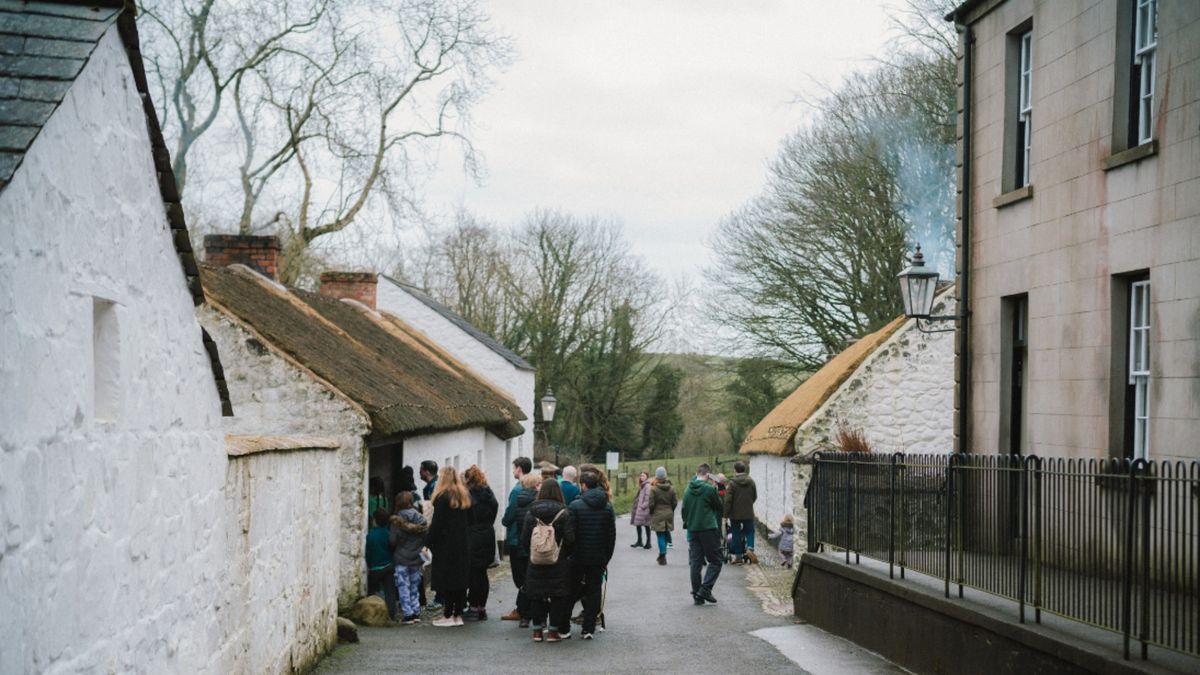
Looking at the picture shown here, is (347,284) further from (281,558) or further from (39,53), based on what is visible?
(39,53)

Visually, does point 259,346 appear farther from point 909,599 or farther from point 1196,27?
point 1196,27

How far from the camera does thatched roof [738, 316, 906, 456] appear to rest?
2623 cm

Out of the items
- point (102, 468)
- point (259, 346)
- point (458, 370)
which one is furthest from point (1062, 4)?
point (458, 370)

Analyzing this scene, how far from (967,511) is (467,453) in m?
15.1

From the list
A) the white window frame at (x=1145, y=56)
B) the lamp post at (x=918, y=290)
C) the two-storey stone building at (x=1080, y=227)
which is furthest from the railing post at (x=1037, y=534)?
the lamp post at (x=918, y=290)

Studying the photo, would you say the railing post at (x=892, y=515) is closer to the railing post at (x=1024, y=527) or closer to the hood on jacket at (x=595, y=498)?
the railing post at (x=1024, y=527)

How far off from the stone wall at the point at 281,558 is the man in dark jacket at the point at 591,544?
2.65 m

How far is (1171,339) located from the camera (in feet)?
38.5

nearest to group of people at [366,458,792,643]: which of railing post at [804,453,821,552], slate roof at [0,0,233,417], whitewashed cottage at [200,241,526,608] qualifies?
whitewashed cottage at [200,241,526,608]

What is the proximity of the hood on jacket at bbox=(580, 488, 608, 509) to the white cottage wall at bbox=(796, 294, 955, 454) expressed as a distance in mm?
11920

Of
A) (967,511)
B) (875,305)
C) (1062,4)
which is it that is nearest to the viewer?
(967,511)

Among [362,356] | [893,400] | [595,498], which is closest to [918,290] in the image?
[595,498]

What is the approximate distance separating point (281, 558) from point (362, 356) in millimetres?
9965

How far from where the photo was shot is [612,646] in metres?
14.2
